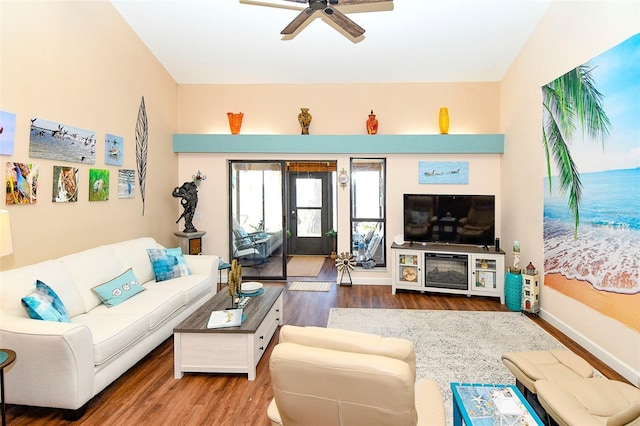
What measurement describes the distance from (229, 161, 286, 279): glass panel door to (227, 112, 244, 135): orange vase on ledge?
55 centimetres

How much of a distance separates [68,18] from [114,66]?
0.74 meters

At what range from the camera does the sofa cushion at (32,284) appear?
2.44 m

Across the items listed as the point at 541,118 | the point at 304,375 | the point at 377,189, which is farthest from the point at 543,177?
the point at 304,375

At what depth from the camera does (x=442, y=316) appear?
4.11 meters

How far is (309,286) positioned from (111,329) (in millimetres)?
3310

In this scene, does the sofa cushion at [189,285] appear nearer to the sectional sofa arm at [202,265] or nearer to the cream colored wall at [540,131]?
the sectional sofa arm at [202,265]

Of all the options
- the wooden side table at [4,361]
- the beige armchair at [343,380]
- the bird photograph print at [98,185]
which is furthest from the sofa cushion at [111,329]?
the beige armchair at [343,380]

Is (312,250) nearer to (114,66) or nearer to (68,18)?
(114,66)

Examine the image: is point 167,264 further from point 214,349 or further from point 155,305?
point 214,349

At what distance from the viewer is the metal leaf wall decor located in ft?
15.3

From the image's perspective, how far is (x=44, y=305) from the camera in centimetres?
242

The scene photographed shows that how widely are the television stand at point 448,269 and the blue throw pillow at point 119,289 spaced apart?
3.47 metres

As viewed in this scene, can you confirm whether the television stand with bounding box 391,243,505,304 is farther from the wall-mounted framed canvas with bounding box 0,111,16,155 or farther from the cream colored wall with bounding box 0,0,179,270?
the wall-mounted framed canvas with bounding box 0,111,16,155

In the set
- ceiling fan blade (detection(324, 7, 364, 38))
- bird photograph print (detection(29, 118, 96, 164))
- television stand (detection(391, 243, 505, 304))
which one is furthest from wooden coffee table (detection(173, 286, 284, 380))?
television stand (detection(391, 243, 505, 304))
